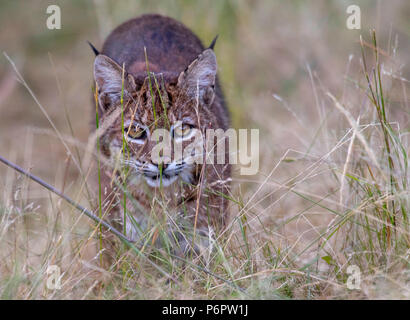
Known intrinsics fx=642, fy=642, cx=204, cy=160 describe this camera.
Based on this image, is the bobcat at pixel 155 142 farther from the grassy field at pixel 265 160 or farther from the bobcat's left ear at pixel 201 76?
the grassy field at pixel 265 160

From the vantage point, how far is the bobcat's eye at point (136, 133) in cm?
396

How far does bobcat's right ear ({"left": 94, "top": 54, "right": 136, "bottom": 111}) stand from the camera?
4000mm

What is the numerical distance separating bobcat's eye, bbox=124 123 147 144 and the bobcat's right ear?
227 millimetres

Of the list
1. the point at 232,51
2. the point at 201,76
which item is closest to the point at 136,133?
the point at 201,76

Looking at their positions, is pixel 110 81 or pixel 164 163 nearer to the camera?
pixel 164 163

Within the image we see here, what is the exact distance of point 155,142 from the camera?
393cm

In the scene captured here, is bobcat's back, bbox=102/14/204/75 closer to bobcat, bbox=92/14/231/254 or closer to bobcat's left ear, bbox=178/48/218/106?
bobcat, bbox=92/14/231/254

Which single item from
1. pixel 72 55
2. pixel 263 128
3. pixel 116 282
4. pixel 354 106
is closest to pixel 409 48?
pixel 263 128

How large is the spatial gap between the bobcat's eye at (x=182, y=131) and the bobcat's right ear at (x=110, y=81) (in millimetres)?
375

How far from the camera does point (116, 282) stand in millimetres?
3480

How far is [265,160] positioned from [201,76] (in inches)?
102

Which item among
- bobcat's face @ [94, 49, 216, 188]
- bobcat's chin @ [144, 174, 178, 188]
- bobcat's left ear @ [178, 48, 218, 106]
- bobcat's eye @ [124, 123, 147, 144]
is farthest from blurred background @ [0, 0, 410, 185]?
bobcat's eye @ [124, 123, 147, 144]

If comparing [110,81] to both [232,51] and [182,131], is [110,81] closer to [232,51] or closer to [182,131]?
[182,131]
